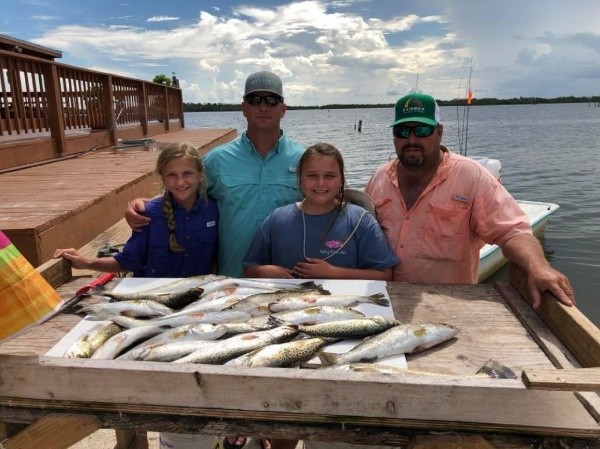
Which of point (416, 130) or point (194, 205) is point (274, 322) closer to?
point (194, 205)

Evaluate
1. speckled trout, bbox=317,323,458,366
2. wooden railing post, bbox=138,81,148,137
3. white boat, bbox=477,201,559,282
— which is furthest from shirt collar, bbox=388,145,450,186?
wooden railing post, bbox=138,81,148,137

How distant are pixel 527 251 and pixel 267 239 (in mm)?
1580

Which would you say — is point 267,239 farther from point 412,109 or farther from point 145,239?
point 412,109

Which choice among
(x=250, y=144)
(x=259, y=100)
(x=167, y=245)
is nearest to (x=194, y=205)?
(x=167, y=245)

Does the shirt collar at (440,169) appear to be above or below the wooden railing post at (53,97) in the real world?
below

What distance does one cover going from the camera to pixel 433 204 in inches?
134

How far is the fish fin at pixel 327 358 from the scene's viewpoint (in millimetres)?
1812

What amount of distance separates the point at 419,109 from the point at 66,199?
3982mm

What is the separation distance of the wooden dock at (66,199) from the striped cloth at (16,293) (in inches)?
99.4

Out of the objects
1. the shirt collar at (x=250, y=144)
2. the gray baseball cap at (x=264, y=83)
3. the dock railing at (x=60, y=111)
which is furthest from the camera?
the dock railing at (x=60, y=111)

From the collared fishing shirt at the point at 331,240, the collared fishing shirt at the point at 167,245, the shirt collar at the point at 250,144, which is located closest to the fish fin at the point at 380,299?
the collared fishing shirt at the point at 331,240

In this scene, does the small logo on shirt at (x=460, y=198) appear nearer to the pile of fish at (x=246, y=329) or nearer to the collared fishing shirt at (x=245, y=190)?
the collared fishing shirt at (x=245, y=190)

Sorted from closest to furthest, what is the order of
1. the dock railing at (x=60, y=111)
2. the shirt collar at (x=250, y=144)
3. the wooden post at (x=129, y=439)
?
the wooden post at (x=129, y=439), the shirt collar at (x=250, y=144), the dock railing at (x=60, y=111)

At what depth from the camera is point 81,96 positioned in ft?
37.1
